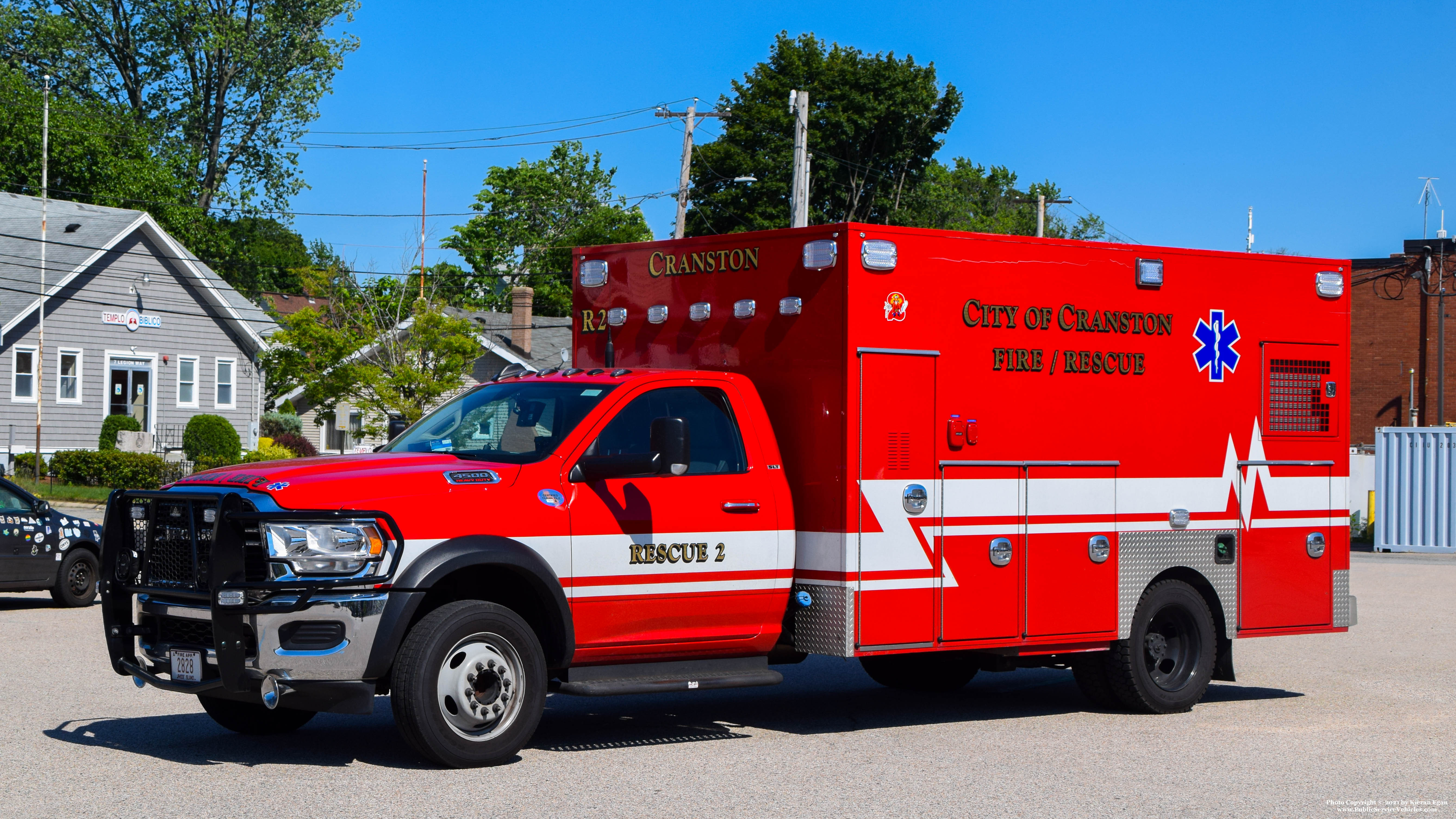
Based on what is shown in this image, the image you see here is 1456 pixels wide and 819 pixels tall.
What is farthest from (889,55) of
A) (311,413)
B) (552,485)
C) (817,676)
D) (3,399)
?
(552,485)

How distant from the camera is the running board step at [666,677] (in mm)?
7969

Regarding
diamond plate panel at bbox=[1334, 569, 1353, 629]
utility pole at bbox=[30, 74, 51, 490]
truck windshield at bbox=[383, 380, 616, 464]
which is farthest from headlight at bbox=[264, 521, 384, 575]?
utility pole at bbox=[30, 74, 51, 490]

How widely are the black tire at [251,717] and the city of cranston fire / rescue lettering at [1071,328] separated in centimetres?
460

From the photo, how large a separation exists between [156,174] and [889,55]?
28.0m

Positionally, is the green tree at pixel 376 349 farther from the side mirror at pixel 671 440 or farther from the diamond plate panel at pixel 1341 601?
the side mirror at pixel 671 440

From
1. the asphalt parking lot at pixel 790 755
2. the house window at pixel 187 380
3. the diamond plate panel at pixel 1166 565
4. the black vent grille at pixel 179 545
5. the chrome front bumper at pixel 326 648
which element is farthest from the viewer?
the house window at pixel 187 380

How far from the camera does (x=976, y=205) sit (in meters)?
78.9

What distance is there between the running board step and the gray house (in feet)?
106

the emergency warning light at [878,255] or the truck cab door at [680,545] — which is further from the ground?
the emergency warning light at [878,255]

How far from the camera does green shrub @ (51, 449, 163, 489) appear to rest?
112ft

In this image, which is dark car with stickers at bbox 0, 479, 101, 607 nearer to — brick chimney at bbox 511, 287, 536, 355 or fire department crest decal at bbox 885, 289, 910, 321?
fire department crest decal at bbox 885, 289, 910, 321

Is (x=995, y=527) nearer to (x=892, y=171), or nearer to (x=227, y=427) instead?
(x=227, y=427)

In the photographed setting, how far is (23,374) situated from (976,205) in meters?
52.1

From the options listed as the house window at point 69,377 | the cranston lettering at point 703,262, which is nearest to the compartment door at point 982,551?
the cranston lettering at point 703,262
